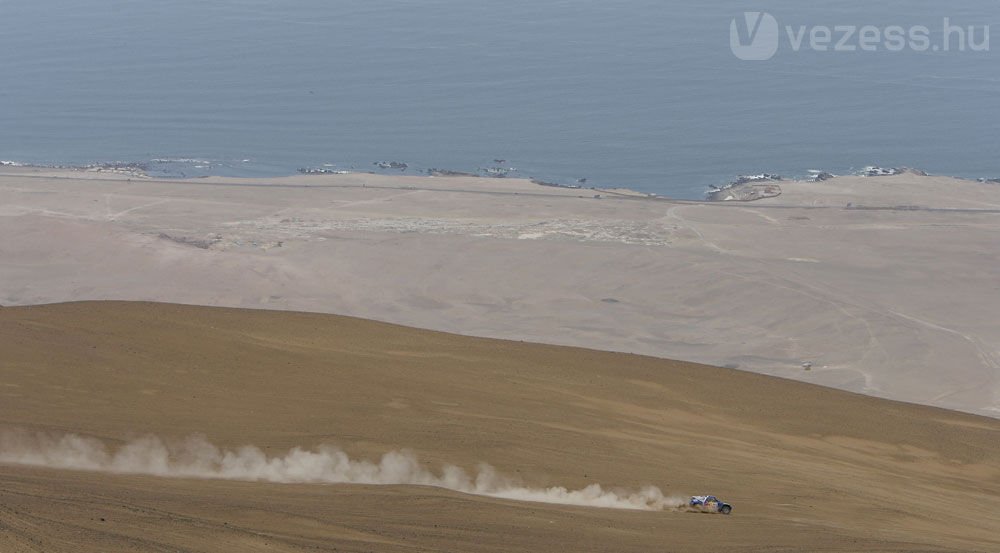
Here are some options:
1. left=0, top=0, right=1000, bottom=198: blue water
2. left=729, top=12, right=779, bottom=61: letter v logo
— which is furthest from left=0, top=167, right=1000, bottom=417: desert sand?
left=729, top=12, right=779, bottom=61: letter v logo

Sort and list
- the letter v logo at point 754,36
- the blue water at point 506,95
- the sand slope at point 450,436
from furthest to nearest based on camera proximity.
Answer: the letter v logo at point 754,36
the blue water at point 506,95
the sand slope at point 450,436

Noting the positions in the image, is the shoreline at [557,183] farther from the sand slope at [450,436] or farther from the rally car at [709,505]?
the rally car at [709,505]

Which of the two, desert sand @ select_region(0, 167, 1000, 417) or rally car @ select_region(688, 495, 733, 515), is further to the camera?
desert sand @ select_region(0, 167, 1000, 417)

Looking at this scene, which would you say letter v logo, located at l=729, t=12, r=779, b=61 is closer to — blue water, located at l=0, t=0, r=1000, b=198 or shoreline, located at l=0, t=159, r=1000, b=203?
blue water, located at l=0, t=0, r=1000, b=198

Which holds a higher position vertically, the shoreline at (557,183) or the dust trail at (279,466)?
the shoreline at (557,183)

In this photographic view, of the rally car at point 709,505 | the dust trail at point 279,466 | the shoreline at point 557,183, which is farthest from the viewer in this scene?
the shoreline at point 557,183

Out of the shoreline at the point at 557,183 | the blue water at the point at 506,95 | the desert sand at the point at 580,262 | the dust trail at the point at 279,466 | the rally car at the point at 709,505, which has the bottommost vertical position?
the rally car at the point at 709,505

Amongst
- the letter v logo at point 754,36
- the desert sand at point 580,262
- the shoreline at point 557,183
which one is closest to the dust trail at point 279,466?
the desert sand at point 580,262

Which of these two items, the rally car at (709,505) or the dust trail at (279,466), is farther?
the dust trail at (279,466)
